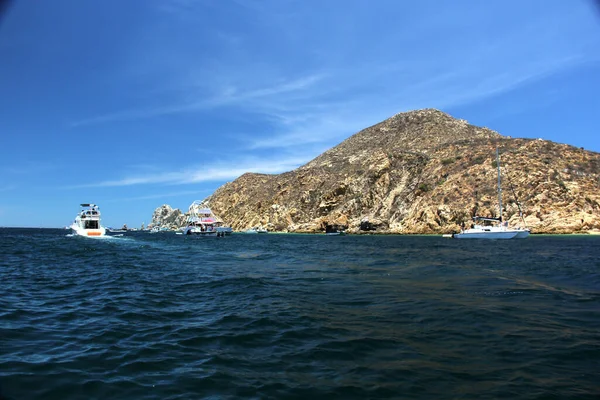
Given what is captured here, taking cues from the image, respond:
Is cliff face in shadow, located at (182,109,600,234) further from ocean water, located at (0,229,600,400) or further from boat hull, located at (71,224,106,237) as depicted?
ocean water, located at (0,229,600,400)

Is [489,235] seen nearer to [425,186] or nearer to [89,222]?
[425,186]

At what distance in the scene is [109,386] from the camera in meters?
5.39

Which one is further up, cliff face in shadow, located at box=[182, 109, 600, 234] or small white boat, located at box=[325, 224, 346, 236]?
cliff face in shadow, located at box=[182, 109, 600, 234]

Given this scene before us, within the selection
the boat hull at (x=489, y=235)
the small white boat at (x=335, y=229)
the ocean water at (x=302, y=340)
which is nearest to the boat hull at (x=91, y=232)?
the small white boat at (x=335, y=229)

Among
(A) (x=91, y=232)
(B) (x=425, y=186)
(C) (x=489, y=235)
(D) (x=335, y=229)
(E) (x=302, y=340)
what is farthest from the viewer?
(D) (x=335, y=229)

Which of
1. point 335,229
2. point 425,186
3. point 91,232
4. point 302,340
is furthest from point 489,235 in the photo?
point 91,232

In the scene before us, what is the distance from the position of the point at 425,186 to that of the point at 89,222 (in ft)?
253

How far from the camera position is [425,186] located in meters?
87.4

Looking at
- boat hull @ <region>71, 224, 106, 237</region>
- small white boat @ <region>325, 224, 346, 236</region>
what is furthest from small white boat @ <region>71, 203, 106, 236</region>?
small white boat @ <region>325, 224, 346, 236</region>

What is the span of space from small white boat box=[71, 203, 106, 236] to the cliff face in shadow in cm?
6038

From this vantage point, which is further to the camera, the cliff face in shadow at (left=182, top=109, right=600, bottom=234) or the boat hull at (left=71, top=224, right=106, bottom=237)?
the boat hull at (left=71, top=224, right=106, bottom=237)

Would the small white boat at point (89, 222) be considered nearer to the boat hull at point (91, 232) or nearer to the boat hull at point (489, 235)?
the boat hull at point (91, 232)

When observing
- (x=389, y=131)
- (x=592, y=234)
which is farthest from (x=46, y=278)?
(x=389, y=131)

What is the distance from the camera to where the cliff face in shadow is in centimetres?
6938
